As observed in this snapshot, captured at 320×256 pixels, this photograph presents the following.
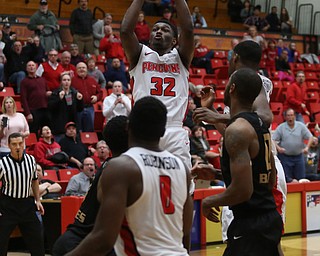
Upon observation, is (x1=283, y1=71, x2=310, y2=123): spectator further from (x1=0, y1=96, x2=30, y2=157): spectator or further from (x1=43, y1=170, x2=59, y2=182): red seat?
(x1=0, y1=96, x2=30, y2=157): spectator

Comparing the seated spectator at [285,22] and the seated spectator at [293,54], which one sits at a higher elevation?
the seated spectator at [285,22]

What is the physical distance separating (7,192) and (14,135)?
719 millimetres

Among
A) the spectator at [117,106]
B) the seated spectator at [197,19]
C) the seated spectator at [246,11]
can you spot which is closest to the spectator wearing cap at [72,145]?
the spectator at [117,106]

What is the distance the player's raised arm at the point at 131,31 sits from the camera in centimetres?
612

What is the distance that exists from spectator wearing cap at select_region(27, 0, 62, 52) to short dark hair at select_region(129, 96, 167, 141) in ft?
42.3

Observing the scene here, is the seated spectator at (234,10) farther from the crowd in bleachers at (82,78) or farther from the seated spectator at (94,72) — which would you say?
the seated spectator at (94,72)

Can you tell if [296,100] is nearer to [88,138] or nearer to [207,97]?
[88,138]

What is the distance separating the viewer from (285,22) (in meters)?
25.0

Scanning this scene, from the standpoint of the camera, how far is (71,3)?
71.7 ft

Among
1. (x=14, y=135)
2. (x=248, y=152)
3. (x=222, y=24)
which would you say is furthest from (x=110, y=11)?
(x=248, y=152)

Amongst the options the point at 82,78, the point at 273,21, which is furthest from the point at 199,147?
the point at 273,21

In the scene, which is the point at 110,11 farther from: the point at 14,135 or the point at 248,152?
the point at 248,152

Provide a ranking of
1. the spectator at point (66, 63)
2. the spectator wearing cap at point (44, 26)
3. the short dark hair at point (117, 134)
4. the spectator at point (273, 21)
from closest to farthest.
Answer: the short dark hair at point (117, 134) < the spectator at point (66, 63) < the spectator wearing cap at point (44, 26) < the spectator at point (273, 21)

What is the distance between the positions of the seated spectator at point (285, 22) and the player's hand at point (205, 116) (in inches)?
775
